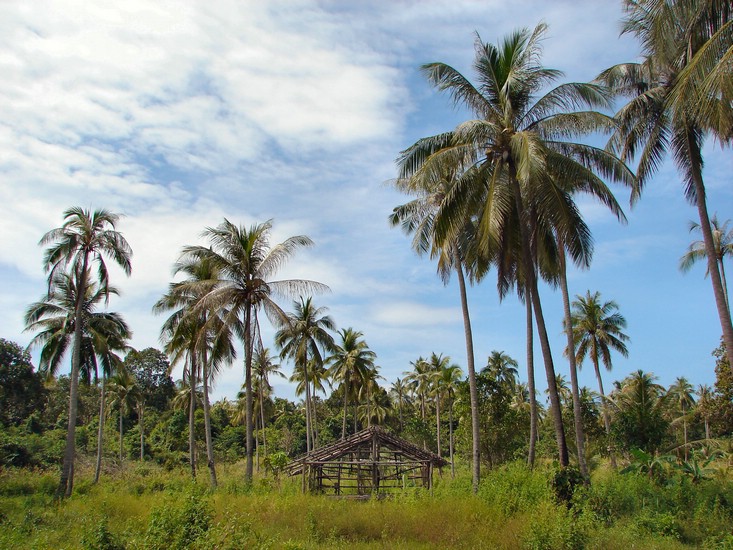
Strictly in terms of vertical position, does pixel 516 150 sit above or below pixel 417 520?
above

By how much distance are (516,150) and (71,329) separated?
76.5ft

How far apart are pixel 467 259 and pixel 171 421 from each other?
40060 mm

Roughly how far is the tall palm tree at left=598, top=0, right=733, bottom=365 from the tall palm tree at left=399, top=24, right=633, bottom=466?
79.8 inches

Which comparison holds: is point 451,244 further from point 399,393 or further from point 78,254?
point 399,393

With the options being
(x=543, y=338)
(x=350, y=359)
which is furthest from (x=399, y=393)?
(x=543, y=338)

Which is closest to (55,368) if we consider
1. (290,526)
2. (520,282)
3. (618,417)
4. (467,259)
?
(290,526)

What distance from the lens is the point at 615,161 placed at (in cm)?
1695

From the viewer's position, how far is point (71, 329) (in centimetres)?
2875

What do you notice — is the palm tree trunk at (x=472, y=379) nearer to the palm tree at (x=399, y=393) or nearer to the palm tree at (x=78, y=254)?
the palm tree at (x=78, y=254)

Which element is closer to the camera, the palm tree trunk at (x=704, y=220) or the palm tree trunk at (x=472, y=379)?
the palm tree trunk at (x=704, y=220)

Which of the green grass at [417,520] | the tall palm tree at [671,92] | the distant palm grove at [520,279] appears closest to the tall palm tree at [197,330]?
the distant palm grove at [520,279]

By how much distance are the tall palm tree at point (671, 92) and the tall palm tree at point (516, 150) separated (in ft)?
6.65

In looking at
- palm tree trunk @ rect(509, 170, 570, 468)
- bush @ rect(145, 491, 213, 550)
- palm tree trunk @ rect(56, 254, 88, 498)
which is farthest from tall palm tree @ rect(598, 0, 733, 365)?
palm tree trunk @ rect(56, 254, 88, 498)

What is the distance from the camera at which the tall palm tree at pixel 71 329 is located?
27.8 m
